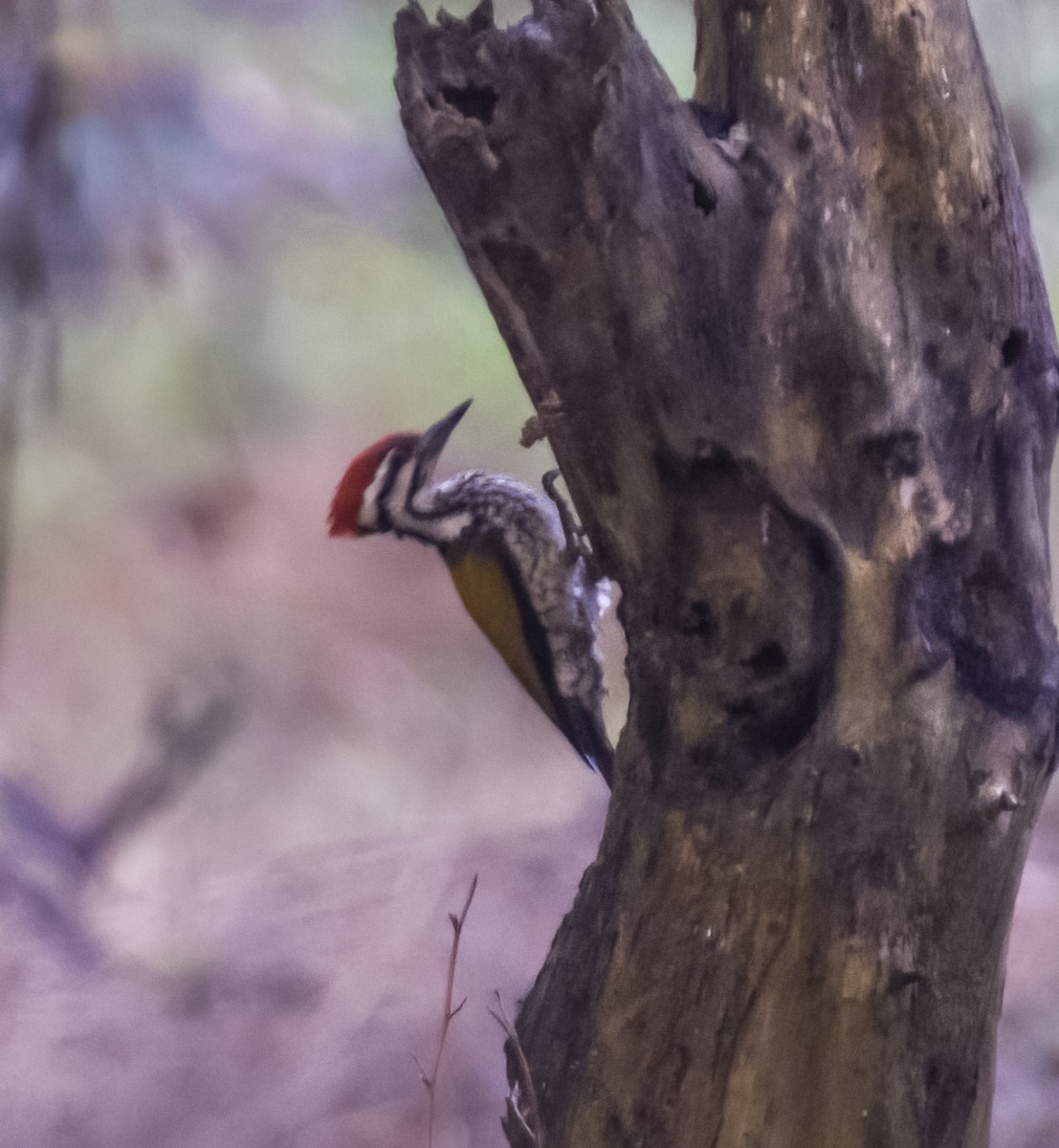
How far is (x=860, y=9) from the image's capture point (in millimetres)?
992

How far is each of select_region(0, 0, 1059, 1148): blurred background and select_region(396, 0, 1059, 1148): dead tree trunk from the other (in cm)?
90

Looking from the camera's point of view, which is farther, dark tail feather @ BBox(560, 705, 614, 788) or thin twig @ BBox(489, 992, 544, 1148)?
dark tail feather @ BBox(560, 705, 614, 788)

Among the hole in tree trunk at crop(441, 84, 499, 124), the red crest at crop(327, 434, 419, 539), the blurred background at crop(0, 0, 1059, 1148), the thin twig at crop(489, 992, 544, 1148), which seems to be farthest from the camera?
the blurred background at crop(0, 0, 1059, 1148)

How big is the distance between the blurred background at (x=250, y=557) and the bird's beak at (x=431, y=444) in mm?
212

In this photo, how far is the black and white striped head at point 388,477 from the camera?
67.3 inches

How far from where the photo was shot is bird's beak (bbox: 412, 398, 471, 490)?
1720 mm

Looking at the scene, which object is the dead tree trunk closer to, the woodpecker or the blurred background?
the woodpecker

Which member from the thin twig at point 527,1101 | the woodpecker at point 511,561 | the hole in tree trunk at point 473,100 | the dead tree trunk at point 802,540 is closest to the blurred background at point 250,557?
the woodpecker at point 511,561

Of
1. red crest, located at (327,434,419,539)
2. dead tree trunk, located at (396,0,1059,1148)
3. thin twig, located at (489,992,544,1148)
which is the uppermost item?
red crest, located at (327,434,419,539)

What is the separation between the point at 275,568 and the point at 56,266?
67 centimetres

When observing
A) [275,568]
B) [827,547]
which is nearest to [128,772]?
[275,568]

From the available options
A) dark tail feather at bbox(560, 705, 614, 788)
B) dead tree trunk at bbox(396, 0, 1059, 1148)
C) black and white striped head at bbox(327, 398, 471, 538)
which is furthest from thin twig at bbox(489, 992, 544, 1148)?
black and white striped head at bbox(327, 398, 471, 538)

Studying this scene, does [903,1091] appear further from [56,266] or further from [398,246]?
[56,266]

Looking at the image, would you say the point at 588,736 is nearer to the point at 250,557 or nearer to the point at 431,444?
the point at 431,444
